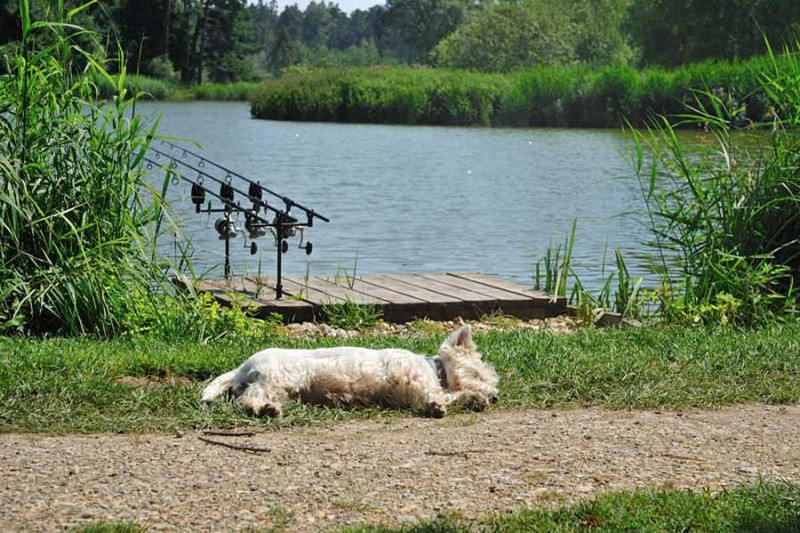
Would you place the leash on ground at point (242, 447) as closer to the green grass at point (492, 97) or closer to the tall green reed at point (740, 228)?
the tall green reed at point (740, 228)

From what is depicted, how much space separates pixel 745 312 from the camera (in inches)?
396

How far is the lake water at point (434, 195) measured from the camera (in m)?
16.8

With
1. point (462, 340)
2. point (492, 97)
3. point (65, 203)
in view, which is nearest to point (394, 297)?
point (65, 203)

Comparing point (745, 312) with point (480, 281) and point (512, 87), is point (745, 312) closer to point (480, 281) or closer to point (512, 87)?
point (480, 281)

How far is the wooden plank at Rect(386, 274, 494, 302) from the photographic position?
11148 millimetres

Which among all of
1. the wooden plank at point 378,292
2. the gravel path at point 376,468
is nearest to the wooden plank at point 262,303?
the wooden plank at point 378,292

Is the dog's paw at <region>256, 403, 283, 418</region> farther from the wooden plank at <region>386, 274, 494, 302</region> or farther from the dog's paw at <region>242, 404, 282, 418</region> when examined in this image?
the wooden plank at <region>386, 274, 494, 302</region>

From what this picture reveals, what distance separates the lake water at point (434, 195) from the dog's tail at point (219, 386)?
3.53 metres

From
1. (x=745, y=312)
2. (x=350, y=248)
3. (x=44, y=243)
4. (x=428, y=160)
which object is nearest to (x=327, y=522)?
(x=44, y=243)

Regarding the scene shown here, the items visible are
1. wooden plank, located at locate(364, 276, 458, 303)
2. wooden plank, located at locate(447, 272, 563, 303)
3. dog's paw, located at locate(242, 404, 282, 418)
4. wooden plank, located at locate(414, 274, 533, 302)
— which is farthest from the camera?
wooden plank, located at locate(447, 272, 563, 303)

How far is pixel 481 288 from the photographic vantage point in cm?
1180

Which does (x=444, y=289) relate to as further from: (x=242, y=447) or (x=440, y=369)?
(x=242, y=447)

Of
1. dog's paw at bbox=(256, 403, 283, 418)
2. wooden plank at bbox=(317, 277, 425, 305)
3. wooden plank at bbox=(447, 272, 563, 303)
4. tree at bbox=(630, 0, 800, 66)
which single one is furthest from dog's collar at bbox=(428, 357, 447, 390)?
tree at bbox=(630, 0, 800, 66)

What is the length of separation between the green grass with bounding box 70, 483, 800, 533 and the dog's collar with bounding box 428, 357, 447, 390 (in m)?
1.81
